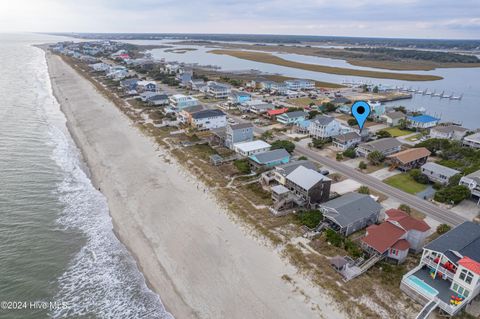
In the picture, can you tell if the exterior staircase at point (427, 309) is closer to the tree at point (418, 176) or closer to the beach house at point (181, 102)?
the tree at point (418, 176)

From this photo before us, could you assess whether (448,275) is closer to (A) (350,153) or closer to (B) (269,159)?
(B) (269,159)

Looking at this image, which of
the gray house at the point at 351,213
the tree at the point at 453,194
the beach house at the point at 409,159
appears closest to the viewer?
the gray house at the point at 351,213

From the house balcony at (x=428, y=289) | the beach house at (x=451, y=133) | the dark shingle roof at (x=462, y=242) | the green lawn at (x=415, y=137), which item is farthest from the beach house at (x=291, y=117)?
the house balcony at (x=428, y=289)

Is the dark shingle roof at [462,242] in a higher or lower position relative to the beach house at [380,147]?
higher

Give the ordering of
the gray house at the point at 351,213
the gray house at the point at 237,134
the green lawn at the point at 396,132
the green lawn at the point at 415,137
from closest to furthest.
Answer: the gray house at the point at 351,213
the gray house at the point at 237,134
the green lawn at the point at 415,137
the green lawn at the point at 396,132

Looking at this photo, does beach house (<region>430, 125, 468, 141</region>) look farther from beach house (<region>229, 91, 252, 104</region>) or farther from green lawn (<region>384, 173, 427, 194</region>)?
beach house (<region>229, 91, 252, 104</region>)

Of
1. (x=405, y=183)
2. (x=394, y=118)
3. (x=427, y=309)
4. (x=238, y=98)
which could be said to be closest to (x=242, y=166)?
(x=405, y=183)

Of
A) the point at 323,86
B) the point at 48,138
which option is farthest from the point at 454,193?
the point at 323,86
